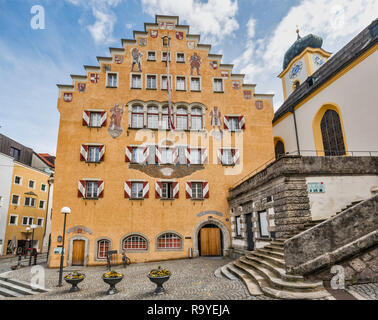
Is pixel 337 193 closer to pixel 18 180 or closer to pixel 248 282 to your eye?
pixel 248 282

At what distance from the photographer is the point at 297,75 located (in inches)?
1443

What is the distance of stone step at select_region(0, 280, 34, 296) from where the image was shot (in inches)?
458

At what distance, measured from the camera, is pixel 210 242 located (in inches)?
780

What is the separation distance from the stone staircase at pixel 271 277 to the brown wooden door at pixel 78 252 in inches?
423

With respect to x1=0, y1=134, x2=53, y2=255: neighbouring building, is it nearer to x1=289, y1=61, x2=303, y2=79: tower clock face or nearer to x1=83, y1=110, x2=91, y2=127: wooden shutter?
x1=83, y1=110, x2=91, y2=127: wooden shutter

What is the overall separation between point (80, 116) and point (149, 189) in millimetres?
7861

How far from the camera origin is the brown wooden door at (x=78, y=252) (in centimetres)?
1866

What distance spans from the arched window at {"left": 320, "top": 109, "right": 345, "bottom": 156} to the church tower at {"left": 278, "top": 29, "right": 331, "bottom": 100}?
666 inches

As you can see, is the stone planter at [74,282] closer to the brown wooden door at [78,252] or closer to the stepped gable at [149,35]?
the brown wooden door at [78,252]

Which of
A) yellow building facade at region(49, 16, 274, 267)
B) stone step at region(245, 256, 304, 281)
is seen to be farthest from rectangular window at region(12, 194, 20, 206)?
stone step at region(245, 256, 304, 281)

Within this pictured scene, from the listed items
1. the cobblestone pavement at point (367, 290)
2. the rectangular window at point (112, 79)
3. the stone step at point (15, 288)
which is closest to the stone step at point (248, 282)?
the cobblestone pavement at point (367, 290)

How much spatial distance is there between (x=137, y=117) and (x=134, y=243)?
9.53 metres
